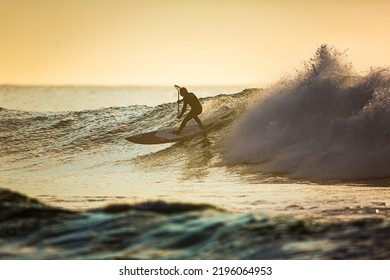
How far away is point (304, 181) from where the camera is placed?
6.82 metres

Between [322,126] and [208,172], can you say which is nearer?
[208,172]

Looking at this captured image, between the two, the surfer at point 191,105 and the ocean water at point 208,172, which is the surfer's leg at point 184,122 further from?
the ocean water at point 208,172

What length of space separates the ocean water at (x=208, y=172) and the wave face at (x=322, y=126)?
13 millimetres

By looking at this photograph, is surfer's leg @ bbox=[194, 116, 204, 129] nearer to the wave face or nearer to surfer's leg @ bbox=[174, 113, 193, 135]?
surfer's leg @ bbox=[174, 113, 193, 135]

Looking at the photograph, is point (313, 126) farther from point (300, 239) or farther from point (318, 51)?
point (300, 239)

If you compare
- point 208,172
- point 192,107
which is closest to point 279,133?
point 208,172

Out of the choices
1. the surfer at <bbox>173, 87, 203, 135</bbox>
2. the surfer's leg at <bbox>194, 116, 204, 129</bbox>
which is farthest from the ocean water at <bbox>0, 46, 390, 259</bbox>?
the surfer at <bbox>173, 87, 203, 135</bbox>

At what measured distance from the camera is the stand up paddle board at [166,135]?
801cm

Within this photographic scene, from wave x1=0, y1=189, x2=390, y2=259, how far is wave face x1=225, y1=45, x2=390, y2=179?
1456 millimetres

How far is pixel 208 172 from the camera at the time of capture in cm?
747

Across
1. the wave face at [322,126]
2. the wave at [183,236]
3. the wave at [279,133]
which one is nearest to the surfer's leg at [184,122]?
the wave at [279,133]

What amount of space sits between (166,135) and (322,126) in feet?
4.87

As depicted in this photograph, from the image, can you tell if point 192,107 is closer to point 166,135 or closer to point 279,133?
point 166,135

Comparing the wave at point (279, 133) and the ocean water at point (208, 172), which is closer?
the ocean water at point (208, 172)
